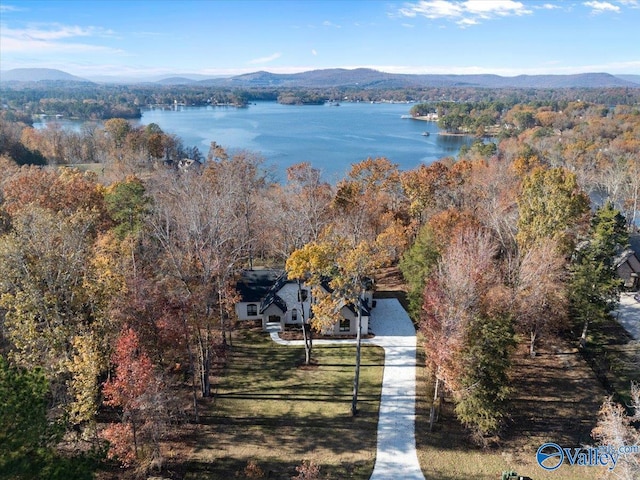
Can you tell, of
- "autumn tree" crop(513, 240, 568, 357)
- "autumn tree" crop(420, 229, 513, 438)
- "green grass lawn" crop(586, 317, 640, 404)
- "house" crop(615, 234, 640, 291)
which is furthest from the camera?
"house" crop(615, 234, 640, 291)

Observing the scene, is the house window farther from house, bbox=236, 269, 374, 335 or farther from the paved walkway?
the paved walkway

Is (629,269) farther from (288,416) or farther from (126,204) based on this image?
(126,204)

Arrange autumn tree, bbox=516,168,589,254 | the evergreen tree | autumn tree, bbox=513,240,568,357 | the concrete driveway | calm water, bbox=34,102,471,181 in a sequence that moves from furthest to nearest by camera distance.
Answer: calm water, bbox=34,102,471,181, the concrete driveway, autumn tree, bbox=516,168,589,254, the evergreen tree, autumn tree, bbox=513,240,568,357

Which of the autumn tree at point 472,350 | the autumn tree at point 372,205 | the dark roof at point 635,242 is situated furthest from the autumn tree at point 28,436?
the dark roof at point 635,242

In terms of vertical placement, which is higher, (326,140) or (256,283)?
(326,140)

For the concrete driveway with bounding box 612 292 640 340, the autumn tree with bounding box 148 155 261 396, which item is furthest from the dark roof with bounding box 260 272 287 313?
the concrete driveway with bounding box 612 292 640 340

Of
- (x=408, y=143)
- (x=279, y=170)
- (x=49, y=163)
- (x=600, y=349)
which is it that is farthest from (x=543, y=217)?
(x=408, y=143)

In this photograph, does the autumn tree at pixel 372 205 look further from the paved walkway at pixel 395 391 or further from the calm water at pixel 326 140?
the calm water at pixel 326 140

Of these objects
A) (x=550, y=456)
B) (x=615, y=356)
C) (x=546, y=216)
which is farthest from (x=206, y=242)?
(x=615, y=356)
